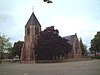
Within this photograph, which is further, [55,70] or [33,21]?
[33,21]

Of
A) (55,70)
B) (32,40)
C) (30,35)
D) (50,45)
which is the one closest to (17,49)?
(30,35)

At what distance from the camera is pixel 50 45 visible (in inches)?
2196

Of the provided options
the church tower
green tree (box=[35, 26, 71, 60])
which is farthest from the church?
green tree (box=[35, 26, 71, 60])

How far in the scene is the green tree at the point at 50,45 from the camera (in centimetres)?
5612

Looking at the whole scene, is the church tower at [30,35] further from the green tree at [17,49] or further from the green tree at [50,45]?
the green tree at [50,45]

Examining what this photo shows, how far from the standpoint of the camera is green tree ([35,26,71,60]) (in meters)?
56.1

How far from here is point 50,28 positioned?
197 feet

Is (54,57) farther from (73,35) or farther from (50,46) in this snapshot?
(73,35)

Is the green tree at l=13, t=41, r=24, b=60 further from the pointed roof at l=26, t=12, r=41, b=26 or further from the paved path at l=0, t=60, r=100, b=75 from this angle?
the paved path at l=0, t=60, r=100, b=75

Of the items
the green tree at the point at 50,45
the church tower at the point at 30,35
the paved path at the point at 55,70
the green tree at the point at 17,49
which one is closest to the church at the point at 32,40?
the church tower at the point at 30,35

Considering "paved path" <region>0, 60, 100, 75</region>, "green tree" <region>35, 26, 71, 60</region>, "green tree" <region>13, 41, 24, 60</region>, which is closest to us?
"paved path" <region>0, 60, 100, 75</region>

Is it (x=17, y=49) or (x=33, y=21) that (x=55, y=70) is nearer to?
(x=33, y=21)

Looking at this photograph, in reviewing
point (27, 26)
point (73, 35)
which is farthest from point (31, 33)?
point (73, 35)

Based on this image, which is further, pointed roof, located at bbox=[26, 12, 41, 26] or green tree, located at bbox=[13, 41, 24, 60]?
green tree, located at bbox=[13, 41, 24, 60]
